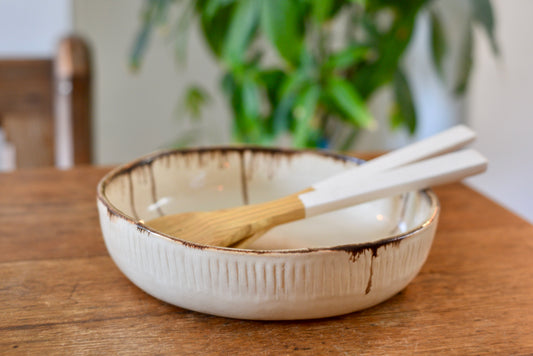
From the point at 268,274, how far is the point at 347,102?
0.73m

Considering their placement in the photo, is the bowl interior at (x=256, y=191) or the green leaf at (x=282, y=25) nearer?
the bowl interior at (x=256, y=191)

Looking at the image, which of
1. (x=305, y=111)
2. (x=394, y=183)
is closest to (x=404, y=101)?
(x=305, y=111)

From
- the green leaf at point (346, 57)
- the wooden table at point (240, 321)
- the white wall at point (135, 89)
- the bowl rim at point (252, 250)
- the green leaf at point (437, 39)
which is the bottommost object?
the white wall at point (135, 89)

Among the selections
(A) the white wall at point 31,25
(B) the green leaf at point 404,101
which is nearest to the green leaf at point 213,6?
(B) the green leaf at point 404,101

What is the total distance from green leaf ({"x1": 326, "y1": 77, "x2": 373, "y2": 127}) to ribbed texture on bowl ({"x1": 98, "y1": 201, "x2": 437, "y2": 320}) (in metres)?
0.65

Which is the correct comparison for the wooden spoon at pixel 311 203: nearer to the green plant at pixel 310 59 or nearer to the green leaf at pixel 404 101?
the green plant at pixel 310 59

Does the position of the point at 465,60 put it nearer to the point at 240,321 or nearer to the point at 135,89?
the point at 240,321

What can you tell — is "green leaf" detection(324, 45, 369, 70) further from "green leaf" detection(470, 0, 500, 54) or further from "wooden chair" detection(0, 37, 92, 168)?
"wooden chair" detection(0, 37, 92, 168)

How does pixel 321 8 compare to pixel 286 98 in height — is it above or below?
above

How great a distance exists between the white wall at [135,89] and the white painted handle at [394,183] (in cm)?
131

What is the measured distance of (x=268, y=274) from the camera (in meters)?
0.30

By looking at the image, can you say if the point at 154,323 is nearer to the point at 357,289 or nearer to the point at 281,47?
the point at 357,289

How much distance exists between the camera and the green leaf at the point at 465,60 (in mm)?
1000

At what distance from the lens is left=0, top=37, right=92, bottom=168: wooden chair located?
835mm
